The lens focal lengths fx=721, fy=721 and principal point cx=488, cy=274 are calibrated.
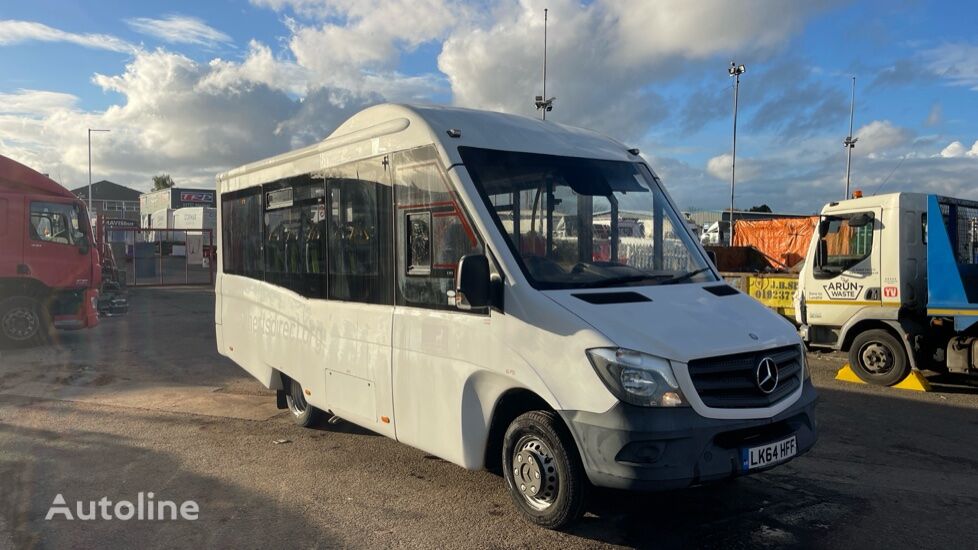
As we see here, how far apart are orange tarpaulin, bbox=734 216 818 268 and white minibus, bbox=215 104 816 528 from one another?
1386 centimetres

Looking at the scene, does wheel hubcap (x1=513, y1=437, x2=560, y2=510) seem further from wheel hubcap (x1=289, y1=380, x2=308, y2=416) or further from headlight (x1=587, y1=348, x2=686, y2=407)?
wheel hubcap (x1=289, y1=380, x2=308, y2=416)

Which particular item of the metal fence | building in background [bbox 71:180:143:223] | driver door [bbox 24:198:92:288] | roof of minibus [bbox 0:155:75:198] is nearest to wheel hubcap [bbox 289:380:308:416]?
driver door [bbox 24:198:92:288]

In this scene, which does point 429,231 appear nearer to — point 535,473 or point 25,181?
point 535,473

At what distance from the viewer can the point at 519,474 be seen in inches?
179

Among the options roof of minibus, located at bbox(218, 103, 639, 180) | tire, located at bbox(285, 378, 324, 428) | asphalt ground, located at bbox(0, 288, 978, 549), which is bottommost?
asphalt ground, located at bbox(0, 288, 978, 549)

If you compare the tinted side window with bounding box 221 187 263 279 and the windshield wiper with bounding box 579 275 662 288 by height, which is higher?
the tinted side window with bounding box 221 187 263 279

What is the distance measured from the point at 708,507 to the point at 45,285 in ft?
43.3

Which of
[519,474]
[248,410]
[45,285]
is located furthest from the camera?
[45,285]

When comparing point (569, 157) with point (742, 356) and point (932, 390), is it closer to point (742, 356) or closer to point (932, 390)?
point (742, 356)

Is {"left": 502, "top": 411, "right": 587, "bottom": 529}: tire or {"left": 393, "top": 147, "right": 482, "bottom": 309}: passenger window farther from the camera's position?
{"left": 393, "top": 147, "right": 482, "bottom": 309}: passenger window

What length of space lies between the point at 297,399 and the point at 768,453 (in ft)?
15.7

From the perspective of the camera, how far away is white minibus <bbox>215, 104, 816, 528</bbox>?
156 inches

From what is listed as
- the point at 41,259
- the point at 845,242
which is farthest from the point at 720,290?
the point at 41,259

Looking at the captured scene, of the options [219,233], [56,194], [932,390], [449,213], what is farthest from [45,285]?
[932,390]
